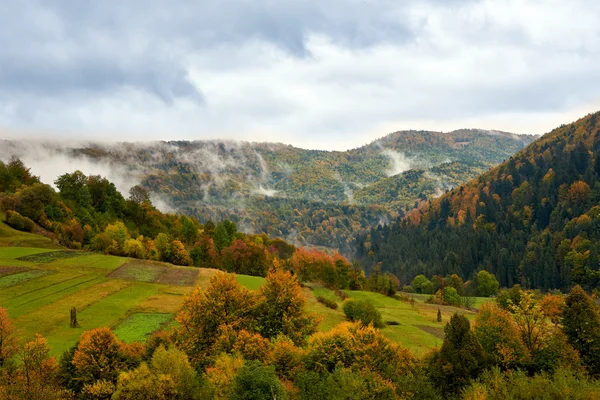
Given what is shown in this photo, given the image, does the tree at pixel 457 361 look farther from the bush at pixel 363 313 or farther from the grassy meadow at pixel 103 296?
the bush at pixel 363 313

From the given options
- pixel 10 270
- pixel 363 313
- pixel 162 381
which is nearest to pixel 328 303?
pixel 363 313

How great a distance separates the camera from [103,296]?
7275 centimetres

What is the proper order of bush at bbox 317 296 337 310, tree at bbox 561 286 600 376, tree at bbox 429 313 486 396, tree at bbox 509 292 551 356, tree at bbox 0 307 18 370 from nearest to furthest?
1. tree at bbox 429 313 486 396
2. tree at bbox 0 307 18 370
3. tree at bbox 561 286 600 376
4. tree at bbox 509 292 551 356
5. bush at bbox 317 296 337 310

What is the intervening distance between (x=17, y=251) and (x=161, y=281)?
35.6 metres

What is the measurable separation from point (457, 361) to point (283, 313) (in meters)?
21.6

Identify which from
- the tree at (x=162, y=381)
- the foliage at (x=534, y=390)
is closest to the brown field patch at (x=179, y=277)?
the tree at (x=162, y=381)

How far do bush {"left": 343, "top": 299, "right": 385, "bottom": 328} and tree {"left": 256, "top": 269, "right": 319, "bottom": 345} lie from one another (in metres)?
19.0

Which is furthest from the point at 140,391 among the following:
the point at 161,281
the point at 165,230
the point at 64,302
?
the point at 165,230

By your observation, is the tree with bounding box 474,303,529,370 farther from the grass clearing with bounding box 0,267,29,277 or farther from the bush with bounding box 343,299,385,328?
the grass clearing with bounding box 0,267,29,277

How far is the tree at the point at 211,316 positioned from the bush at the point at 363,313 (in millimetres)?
25743

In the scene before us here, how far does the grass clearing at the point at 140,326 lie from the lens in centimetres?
5504

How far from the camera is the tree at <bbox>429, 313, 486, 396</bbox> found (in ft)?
139

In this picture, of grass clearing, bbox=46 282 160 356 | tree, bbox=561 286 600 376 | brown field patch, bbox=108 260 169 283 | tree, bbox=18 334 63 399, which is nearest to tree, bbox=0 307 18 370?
tree, bbox=18 334 63 399

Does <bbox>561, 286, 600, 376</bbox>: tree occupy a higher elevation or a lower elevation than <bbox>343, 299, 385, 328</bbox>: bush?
higher
